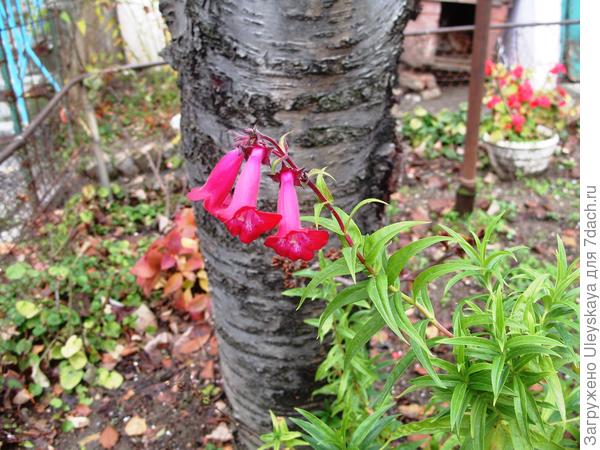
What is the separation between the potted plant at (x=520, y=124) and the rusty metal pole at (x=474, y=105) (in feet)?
2.47

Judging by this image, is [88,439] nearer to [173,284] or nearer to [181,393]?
[181,393]

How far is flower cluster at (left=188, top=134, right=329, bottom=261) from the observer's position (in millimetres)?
1024

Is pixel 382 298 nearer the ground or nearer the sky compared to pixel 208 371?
nearer the sky

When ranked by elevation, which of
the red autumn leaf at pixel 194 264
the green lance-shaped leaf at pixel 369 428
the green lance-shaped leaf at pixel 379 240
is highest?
the green lance-shaped leaf at pixel 379 240

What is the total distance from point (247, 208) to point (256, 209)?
2 centimetres

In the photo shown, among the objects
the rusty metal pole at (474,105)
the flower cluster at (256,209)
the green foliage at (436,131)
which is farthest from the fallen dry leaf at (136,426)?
the green foliage at (436,131)

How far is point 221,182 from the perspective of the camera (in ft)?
3.56

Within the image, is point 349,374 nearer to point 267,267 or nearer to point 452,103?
point 267,267

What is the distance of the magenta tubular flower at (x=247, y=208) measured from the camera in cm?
103

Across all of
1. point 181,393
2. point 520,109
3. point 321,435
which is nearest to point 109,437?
point 181,393

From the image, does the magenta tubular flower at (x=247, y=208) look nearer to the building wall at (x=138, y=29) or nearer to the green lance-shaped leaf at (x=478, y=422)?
the green lance-shaped leaf at (x=478, y=422)

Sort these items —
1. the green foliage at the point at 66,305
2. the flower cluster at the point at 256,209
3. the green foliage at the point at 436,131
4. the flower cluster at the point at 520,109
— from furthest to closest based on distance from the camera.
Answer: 1. the green foliage at the point at 436,131
2. the flower cluster at the point at 520,109
3. the green foliage at the point at 66,305
4. the flower cluster at the point at 256,209
